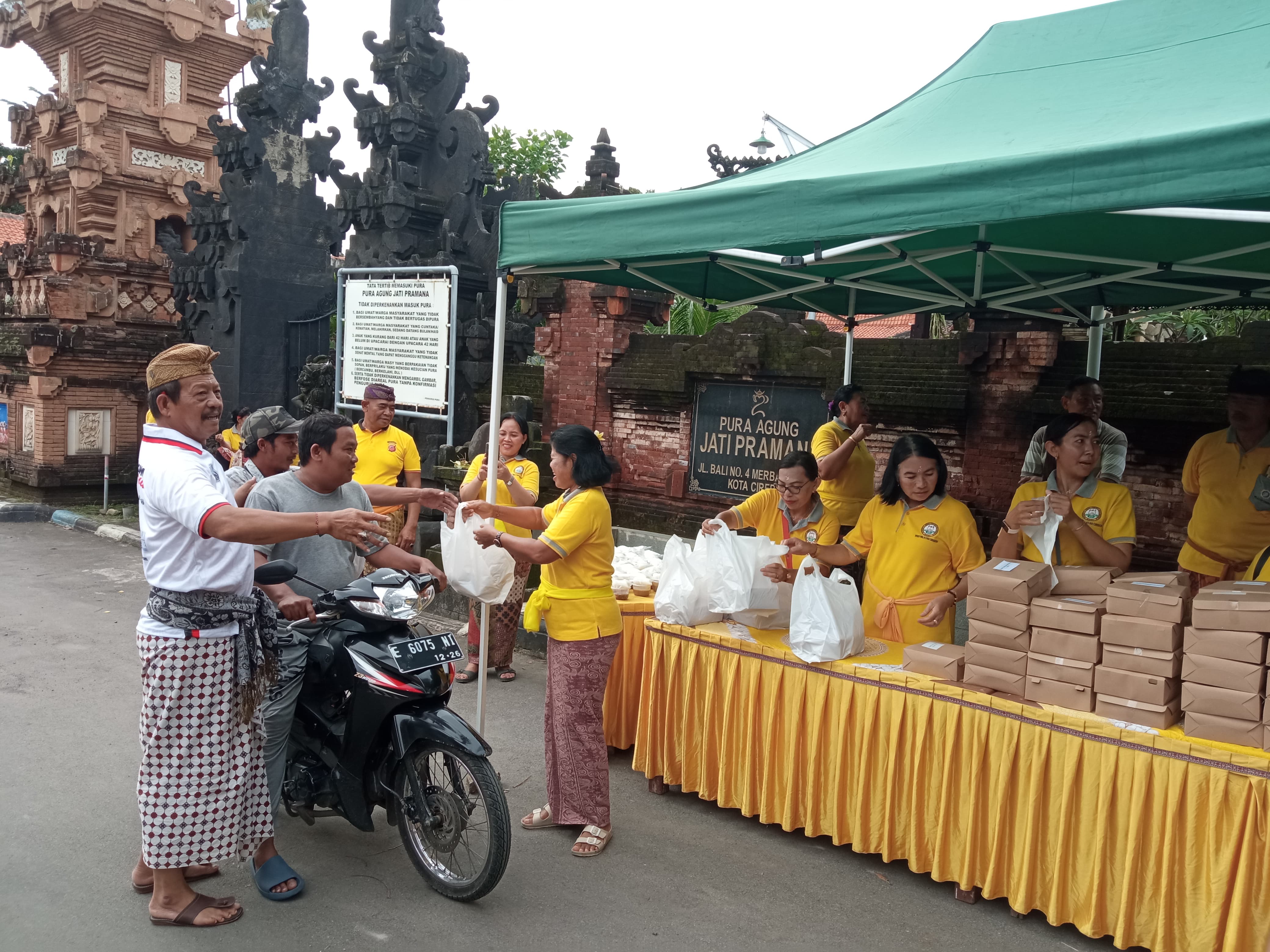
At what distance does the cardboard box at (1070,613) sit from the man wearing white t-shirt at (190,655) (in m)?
2.37

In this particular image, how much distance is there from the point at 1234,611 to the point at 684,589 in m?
2.15

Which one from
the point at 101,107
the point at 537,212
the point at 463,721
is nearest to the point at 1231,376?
the point at 537,212

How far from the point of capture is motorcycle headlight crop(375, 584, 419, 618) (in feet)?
12.0

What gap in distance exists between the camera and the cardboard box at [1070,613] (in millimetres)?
3475

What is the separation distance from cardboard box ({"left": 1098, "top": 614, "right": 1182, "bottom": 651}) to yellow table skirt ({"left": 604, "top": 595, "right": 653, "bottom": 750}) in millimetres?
2119

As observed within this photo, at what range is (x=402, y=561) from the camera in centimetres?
396

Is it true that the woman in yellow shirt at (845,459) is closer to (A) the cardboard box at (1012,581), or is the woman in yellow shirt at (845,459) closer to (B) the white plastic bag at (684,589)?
(B) the white plastic bag at (684,589)

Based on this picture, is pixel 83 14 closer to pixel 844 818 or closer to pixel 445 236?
pixel 445 236

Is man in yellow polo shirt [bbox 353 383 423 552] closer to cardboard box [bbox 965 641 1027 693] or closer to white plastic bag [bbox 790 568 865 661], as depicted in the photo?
white plastic bag [bbox 790 568 865 661]

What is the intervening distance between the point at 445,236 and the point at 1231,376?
736cm

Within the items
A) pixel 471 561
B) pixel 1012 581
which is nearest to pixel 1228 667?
pixel 1012 581

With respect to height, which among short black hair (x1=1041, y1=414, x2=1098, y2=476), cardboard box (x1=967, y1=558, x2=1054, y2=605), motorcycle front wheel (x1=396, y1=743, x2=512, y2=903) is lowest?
motorcycle front wheel (x1=396, y1=743, x2=512, y2=903)

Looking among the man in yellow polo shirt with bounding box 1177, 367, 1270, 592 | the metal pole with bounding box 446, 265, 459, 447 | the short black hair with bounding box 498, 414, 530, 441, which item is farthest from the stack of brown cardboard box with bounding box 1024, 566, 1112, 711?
the metal pole with bounding box 446, 265, 459, 447

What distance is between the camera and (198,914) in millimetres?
3355
